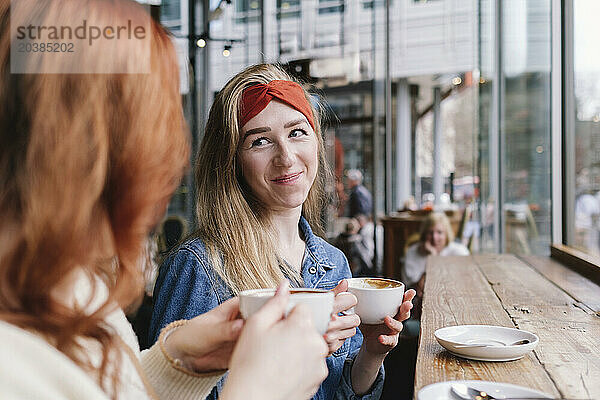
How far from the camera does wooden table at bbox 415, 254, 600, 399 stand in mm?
1083

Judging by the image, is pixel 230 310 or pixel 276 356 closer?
pixel 276 356

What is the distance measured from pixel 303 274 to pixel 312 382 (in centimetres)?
89

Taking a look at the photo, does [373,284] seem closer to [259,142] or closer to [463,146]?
[259,142]

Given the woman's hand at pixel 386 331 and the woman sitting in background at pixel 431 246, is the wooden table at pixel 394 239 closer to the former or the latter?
A: the woman sitting in background at pixel 431 246

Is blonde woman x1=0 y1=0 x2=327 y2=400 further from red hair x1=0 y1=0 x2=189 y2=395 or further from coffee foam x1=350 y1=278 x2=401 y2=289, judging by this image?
coffee foam x1=350 y1=278 x2=401 y2=289

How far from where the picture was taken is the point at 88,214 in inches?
26.9

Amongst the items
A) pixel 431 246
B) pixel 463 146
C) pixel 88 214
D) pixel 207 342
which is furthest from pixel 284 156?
pixel 463 146

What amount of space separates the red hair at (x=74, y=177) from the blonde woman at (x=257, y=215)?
727mm

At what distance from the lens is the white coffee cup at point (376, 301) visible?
1.25m

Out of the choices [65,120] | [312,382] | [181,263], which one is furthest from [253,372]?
[181,263]

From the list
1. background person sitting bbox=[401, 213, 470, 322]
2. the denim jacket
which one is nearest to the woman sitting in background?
background person sitting bbox=[401, 213, 470, 322]

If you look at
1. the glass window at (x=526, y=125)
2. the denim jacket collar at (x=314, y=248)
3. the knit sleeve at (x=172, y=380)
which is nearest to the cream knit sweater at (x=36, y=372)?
the knit sleeve at (x=172, y=380)

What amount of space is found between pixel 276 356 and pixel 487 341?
654 mm

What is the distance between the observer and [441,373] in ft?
3.65
